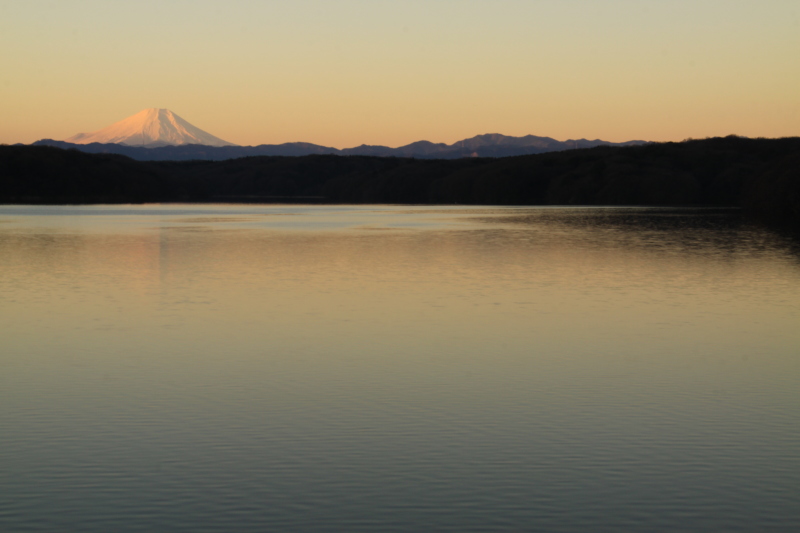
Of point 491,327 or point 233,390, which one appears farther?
point 491,327

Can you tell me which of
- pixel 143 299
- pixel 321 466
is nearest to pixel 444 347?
pixel 321 466

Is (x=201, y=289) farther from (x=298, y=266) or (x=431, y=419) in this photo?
(x=431, y=419)

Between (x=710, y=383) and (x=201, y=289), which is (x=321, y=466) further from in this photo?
(x=201, y=289)

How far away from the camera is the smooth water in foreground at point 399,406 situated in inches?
395

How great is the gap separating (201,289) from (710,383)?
61.8 feet

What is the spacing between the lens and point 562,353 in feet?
63.4

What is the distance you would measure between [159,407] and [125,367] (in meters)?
3.65

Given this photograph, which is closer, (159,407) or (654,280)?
(159,407)

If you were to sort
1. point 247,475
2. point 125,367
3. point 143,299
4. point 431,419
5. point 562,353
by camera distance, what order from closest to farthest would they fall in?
point 247,475 < point 431,419 < point 125,367 < point 562,353 < point 143,299

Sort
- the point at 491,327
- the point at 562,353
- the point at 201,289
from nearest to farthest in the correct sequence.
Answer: the point at 562,353 < the point at 491,327 < the point at 201,289

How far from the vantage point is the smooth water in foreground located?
1002cm

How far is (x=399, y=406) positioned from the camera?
1443cm

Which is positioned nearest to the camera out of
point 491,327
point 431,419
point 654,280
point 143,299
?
point 431,419

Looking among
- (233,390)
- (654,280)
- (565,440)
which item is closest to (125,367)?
(233,390)
